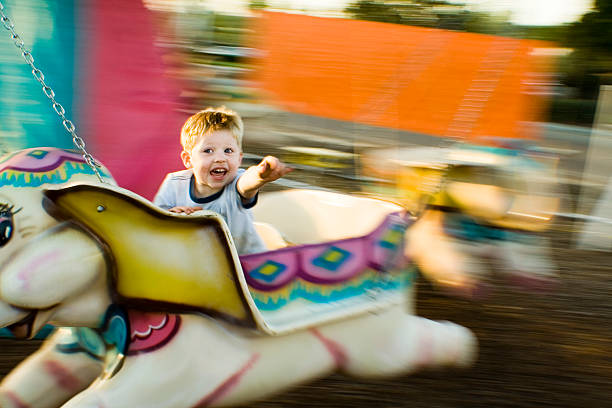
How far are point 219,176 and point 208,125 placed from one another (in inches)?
3.6

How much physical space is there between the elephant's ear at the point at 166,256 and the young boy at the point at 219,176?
0.39 ft

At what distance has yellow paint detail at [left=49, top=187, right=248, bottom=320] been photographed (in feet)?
3.13

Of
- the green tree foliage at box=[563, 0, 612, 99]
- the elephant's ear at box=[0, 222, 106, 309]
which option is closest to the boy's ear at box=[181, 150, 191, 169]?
the elephant's ear at box=[0, 222, 106, 309]

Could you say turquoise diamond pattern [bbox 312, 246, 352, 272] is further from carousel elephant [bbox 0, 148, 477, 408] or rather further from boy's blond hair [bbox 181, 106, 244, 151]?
boy's blond hair [bbox 181, 106, 244, 151]

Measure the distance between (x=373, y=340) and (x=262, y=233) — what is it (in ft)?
1.25

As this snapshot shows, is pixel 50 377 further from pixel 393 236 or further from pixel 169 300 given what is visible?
pixel 393 236

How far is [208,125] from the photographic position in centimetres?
115

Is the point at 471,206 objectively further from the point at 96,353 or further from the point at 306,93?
the point at 96,353

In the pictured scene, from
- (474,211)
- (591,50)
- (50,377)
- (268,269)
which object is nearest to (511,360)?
→ (474,211)

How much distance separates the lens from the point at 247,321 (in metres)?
1.03

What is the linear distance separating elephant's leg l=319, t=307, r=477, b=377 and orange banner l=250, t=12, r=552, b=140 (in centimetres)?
59

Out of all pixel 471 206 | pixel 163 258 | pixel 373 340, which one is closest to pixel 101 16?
pixel 163 258

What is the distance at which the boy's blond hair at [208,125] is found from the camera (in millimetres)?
1148

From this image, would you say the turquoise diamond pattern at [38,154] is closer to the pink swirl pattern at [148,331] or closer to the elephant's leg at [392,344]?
the pink swirl pattern at [148,331]
